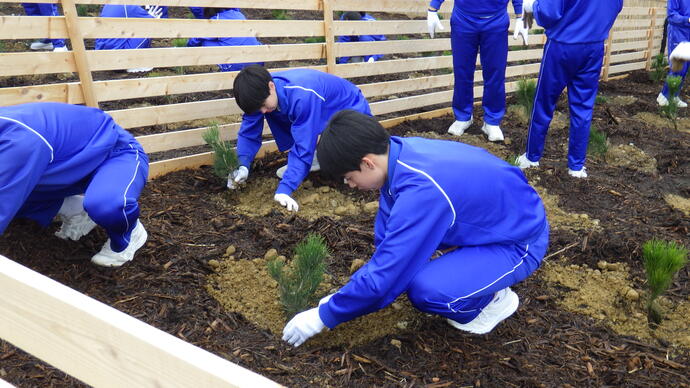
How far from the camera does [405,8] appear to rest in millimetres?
5980

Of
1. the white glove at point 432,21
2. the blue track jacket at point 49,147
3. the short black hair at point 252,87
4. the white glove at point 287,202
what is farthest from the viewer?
the white glove at point 432,21

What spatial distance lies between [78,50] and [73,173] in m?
1.30

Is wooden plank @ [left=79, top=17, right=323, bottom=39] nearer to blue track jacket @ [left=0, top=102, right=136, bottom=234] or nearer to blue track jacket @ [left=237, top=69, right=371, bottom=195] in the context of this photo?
blue track jacket @ [left=237, top=69, right=371, bottom=195]

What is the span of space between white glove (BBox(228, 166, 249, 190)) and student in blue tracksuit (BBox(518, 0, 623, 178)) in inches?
94.5

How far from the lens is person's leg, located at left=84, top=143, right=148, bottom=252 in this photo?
2.68 metres

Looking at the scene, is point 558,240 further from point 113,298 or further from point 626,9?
point 626,9

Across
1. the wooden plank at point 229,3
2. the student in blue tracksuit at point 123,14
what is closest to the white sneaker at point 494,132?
the wooden plank at point 229,3

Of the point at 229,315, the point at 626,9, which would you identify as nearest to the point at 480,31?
the point at 229,315

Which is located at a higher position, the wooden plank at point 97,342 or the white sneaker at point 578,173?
the wooden plank at point 97,342

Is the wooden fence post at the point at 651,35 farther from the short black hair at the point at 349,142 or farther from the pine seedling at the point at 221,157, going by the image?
the short black hair at the point at 349,142

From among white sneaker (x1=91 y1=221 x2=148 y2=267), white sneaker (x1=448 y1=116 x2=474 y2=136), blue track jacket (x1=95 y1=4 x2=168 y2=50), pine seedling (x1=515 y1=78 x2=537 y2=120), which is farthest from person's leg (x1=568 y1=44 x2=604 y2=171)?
blue track jacket (x1=95 y1=4 x2=168 y2=50)

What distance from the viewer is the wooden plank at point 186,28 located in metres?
3.75

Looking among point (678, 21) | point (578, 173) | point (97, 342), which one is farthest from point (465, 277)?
point (678, 21)

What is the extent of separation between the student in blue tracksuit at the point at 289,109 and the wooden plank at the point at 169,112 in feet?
1.36
